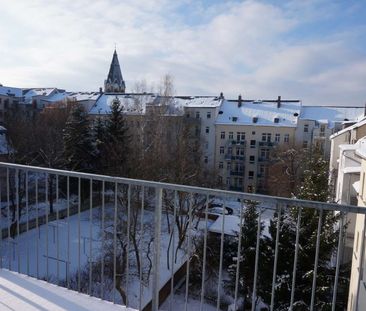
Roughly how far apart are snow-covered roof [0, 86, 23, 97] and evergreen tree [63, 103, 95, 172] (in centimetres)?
2331

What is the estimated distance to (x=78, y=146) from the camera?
63.3 feet

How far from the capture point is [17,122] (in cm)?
2258

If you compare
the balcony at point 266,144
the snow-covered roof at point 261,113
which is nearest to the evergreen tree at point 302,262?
the balcony at point 266,144

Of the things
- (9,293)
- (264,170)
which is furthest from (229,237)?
(264,170)

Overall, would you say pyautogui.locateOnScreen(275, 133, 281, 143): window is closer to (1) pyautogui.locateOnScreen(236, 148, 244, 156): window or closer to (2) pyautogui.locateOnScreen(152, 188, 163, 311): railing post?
(1) pyautogui.locateOnScreen(236, 148, 244, 156): window

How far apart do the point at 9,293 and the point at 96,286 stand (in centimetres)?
833

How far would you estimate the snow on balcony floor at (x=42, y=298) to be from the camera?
258 centimetres

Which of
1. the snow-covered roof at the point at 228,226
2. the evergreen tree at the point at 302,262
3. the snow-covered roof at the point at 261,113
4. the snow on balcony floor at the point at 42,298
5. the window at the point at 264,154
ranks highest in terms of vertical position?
the snow-covered roof at the point at 261,113

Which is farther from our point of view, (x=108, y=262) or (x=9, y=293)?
(x=108, y=262)

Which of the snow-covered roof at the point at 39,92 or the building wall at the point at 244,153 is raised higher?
the snow-covered roof at the point at 39,92

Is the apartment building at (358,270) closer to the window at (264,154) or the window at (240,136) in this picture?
the window at (264,154)

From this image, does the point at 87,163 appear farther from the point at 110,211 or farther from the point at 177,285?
the point at 177,285

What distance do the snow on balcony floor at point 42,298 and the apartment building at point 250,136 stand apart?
2662 centimetres

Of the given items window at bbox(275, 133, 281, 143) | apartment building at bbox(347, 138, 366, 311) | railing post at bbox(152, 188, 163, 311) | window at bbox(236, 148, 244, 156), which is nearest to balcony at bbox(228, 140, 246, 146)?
window at bbox(236, 148, 244, 156)
